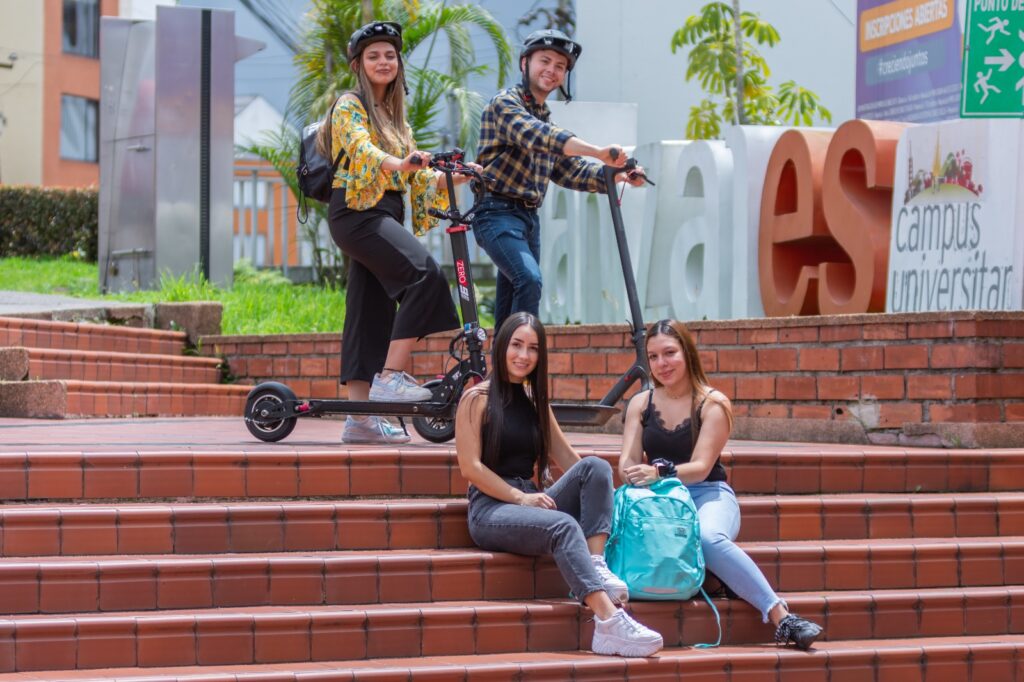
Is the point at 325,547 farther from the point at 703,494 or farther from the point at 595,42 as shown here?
the point at 595,42

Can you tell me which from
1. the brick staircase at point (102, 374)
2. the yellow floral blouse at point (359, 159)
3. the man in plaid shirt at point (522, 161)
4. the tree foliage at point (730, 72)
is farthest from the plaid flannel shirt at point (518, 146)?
the tree foliage at point (730, 72)

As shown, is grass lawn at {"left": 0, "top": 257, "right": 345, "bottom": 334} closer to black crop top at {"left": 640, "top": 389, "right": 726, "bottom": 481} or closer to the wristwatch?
black crop top at {"left": 640, "top": 389, "right": 726, "bottom": 481}

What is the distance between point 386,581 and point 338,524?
0.38 m

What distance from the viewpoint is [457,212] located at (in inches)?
244

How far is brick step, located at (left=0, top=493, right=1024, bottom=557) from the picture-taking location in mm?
5375

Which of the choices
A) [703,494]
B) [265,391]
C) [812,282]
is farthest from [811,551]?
[812,282]

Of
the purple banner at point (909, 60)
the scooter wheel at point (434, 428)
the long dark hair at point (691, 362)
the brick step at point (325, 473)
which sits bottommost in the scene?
the brick step at point (325, 473)

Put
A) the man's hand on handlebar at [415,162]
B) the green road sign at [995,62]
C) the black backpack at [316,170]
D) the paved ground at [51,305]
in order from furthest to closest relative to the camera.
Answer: the paved ground at [51,305] → the green road sign at [995,62] → the black backpack at [316,170] → the man's hand on handlebar at [415,162]

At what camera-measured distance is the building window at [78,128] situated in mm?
28969

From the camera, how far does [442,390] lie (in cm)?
627

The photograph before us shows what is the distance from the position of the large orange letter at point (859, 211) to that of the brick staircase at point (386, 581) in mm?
2253

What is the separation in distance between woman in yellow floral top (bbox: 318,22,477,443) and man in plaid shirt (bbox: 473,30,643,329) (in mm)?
263

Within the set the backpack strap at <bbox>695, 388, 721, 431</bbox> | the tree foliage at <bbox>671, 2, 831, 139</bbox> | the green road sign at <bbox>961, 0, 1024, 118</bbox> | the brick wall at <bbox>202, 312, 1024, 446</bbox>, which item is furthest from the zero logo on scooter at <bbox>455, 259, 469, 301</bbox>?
the tree foliage at <bbox>671, 2, 831, 139</bbox>

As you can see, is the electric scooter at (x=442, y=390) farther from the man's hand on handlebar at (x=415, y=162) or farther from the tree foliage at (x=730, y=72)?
the tree foliage at (x=730, y=72)
